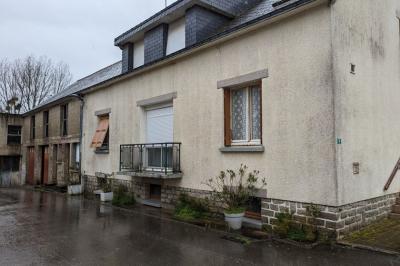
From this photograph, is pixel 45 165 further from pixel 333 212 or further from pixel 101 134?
pixel 333 212

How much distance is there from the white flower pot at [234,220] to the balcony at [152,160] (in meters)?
2.55

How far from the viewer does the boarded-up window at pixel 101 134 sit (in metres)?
13.9

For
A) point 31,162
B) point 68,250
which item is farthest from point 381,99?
point 31,162

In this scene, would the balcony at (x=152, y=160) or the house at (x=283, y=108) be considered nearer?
the house at (x=283, y=108)

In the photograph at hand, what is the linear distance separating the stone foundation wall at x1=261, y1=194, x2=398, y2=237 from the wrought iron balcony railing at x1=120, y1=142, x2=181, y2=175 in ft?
11.3

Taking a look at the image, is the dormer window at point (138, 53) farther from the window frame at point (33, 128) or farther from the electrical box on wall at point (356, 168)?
the window frame at point (33, 128)

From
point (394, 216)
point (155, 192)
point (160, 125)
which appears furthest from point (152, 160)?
point (394, 216)

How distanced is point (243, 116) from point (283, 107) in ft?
4.63

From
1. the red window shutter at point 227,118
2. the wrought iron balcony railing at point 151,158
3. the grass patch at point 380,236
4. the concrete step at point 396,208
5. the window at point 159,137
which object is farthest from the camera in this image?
the window at point 159,137

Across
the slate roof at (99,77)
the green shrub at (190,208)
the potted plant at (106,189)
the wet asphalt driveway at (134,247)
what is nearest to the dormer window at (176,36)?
the slate roof at (99,77)

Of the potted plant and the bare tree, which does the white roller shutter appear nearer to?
the potted plant

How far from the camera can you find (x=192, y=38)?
10539mm

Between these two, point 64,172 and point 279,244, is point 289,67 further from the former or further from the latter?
point 64,172

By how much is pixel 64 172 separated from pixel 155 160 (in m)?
8.96
